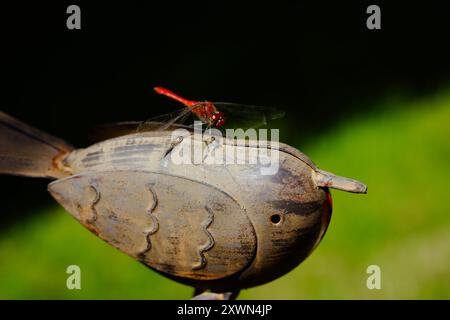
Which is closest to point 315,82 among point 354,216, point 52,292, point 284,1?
point 284,1

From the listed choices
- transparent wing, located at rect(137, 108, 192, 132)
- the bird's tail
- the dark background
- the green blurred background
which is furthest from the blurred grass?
transparent wing, located at rect(137, 108, 192, 132)

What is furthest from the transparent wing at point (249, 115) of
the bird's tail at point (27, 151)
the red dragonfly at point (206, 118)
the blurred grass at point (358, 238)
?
the blurred grass at point (358, 238)

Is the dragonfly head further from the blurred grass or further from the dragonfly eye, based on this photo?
the blurred grass

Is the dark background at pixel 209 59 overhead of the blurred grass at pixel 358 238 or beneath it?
overhead

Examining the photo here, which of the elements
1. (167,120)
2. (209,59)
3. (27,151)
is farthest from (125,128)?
(209,59)

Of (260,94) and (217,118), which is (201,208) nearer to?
(217,118)

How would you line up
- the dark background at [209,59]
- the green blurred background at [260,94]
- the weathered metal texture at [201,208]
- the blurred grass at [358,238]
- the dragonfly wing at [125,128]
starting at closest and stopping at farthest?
the weathered metal texture at [201,208] < the dragonfly wing at [125,128] < the blurred grass at [358,238] < the green blurred background at [260,94] < the dark background at [209,59]

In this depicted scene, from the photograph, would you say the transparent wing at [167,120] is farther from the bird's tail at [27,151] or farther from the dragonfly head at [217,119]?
the bird's tail at [27,151]
